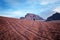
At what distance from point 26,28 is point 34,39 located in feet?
9.87

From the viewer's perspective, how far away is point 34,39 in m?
11.2

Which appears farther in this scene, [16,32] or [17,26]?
[17,26]

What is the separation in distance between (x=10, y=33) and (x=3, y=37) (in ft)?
3.33

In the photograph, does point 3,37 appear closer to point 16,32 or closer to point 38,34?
point 16,32

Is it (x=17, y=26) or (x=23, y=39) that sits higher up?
(x=17, y=26)

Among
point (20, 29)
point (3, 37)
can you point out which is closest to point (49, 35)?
point (20, 29)

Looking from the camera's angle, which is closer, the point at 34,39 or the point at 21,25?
the point at 34,39

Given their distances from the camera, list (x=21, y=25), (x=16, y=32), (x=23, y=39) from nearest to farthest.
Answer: (x=23, y=39) → (x=16, y=32) → (x=21, y=25)

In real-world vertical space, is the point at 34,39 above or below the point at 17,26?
below

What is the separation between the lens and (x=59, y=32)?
→ 39.6ft

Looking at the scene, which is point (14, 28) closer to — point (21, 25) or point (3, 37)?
point (21, 25)

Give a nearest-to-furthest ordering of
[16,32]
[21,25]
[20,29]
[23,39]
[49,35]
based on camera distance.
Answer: [23,39], [49,35], [16,32], [20,29], [21,25]

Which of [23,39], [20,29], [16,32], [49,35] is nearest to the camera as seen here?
[23,39]

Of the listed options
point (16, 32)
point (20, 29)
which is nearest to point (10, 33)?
point (16, 32)
